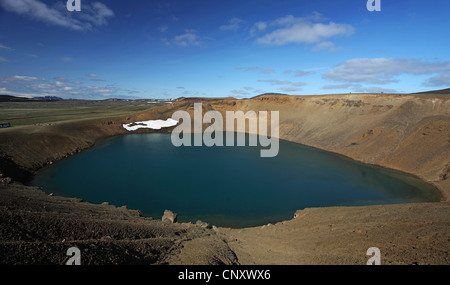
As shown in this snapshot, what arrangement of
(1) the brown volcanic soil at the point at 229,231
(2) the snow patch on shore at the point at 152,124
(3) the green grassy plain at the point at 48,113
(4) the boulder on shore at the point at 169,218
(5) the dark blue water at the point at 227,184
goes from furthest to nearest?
1. (2) the snow patch on shore at the point at 152,124
2. (3) the green grassy plain at the point at 48,113
3. (5) the dark blue water at the point at 227,184
4. (4) the boulder on shore at the point at 169,218
5. (1) the brown volcanic soil at the point at 229,231

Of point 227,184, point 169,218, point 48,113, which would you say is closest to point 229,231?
point 169,218

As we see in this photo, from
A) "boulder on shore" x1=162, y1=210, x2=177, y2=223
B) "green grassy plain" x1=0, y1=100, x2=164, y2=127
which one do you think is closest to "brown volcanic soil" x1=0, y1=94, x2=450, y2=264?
"boulder on shore" x1=162, y1=210, x2=177, y2=223

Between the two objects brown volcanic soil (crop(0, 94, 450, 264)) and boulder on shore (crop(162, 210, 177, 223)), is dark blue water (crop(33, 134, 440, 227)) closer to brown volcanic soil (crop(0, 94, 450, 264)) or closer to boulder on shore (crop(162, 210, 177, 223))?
boulder on shore (crop(162, 210, 177, 223))

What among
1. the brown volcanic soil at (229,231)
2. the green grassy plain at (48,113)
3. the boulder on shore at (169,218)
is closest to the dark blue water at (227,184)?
the boulder on shore at (169,218)

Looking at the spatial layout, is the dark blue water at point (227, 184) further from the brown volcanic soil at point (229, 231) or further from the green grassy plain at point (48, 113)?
the green grassy plain at point (48, 113)

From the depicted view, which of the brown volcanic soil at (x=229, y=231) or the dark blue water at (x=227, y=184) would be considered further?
the dark blue water at (x=227, y=184)

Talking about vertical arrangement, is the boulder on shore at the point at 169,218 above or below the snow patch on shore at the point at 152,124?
below

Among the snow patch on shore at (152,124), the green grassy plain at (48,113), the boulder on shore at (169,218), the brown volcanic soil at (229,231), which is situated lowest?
the boulder on shore at (169,218)
